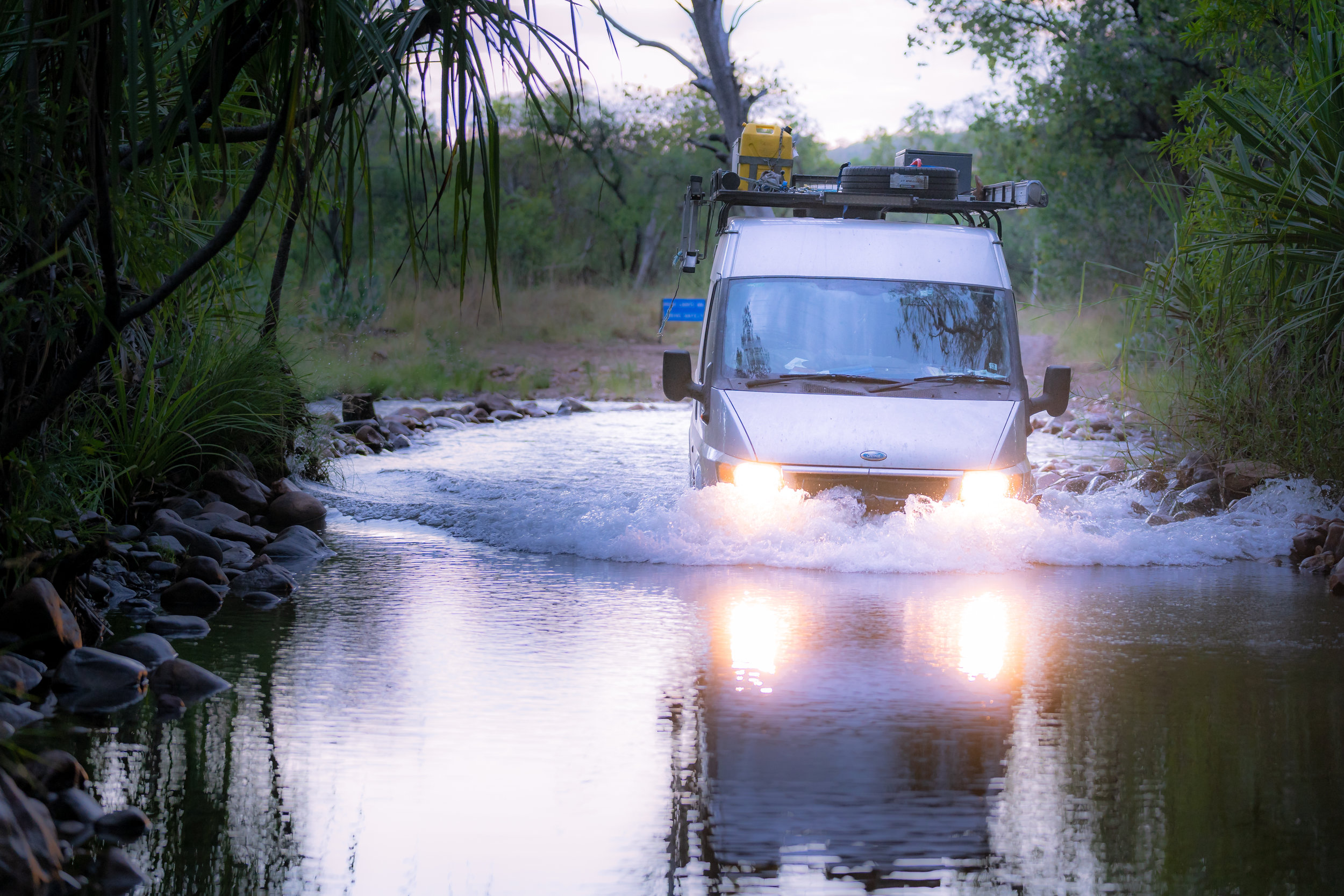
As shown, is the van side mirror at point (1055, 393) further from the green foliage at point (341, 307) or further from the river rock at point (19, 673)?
the green foliage at point (341, 307)

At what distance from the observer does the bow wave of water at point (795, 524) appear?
8.70m

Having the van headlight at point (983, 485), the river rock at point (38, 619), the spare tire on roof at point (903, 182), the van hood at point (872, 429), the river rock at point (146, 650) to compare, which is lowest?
the river rock at point (146, 650)

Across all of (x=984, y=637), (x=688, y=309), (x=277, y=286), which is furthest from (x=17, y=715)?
(x=688, y=309)

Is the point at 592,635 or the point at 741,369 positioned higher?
the point at 741,369

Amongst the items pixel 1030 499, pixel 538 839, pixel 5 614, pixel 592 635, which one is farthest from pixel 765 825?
pixel 1030 499

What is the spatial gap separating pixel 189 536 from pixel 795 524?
3.75 m

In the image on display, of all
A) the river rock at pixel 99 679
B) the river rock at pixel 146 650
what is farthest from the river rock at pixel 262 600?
the river rock at pixel 99 679

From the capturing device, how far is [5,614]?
5.66m

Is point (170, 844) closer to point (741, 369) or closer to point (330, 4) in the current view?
point (330, 4)

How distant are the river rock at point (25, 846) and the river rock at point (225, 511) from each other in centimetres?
593

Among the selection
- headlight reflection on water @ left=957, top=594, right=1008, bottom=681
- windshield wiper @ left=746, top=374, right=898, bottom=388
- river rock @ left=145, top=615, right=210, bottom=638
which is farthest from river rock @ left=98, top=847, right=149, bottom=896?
windshield wiper @ left=746, top=374, right=898, bottom=388

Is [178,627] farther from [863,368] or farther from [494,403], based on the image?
[494,403]

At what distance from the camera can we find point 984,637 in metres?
6.83

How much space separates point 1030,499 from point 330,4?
5.90m
